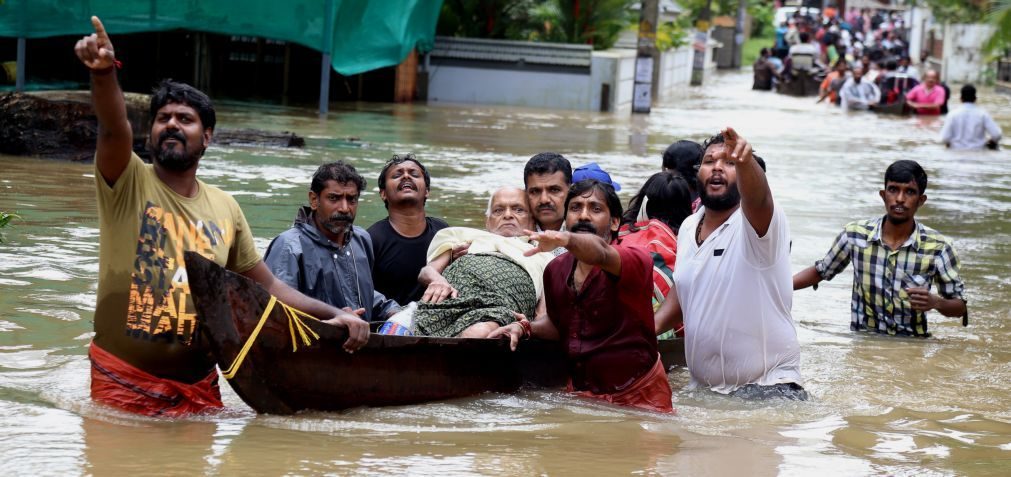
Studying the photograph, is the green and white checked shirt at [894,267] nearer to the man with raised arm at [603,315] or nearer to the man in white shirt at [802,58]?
the man with raised arm at [603,315]

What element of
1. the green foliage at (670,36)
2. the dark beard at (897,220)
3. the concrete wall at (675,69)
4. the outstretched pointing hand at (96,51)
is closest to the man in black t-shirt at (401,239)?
the outstretched pointing hand at (96,51)

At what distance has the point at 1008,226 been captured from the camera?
14.1 metres

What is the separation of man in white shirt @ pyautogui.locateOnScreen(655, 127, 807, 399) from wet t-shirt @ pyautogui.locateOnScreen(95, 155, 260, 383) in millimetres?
2223

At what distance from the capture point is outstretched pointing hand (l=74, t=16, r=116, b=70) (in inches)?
177

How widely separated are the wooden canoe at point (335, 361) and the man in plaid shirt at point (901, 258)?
2.27 meters

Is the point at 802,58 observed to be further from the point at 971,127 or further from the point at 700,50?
the point at 971,127

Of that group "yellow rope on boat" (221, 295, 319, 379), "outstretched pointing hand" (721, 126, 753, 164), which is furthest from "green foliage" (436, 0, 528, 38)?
"outstretched pointing hand" (721, 126, 753, 164)

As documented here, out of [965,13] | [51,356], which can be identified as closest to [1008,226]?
[51,356]

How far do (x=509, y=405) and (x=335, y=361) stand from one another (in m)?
1.10

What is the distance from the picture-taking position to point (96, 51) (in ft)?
14.9

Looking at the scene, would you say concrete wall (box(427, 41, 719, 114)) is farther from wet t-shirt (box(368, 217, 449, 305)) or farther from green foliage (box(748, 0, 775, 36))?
green foliage (box(748, 0, 775, 36))

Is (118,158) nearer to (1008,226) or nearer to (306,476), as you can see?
(306,476)

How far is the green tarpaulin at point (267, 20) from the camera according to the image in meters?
18.6

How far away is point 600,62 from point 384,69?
413 cm
